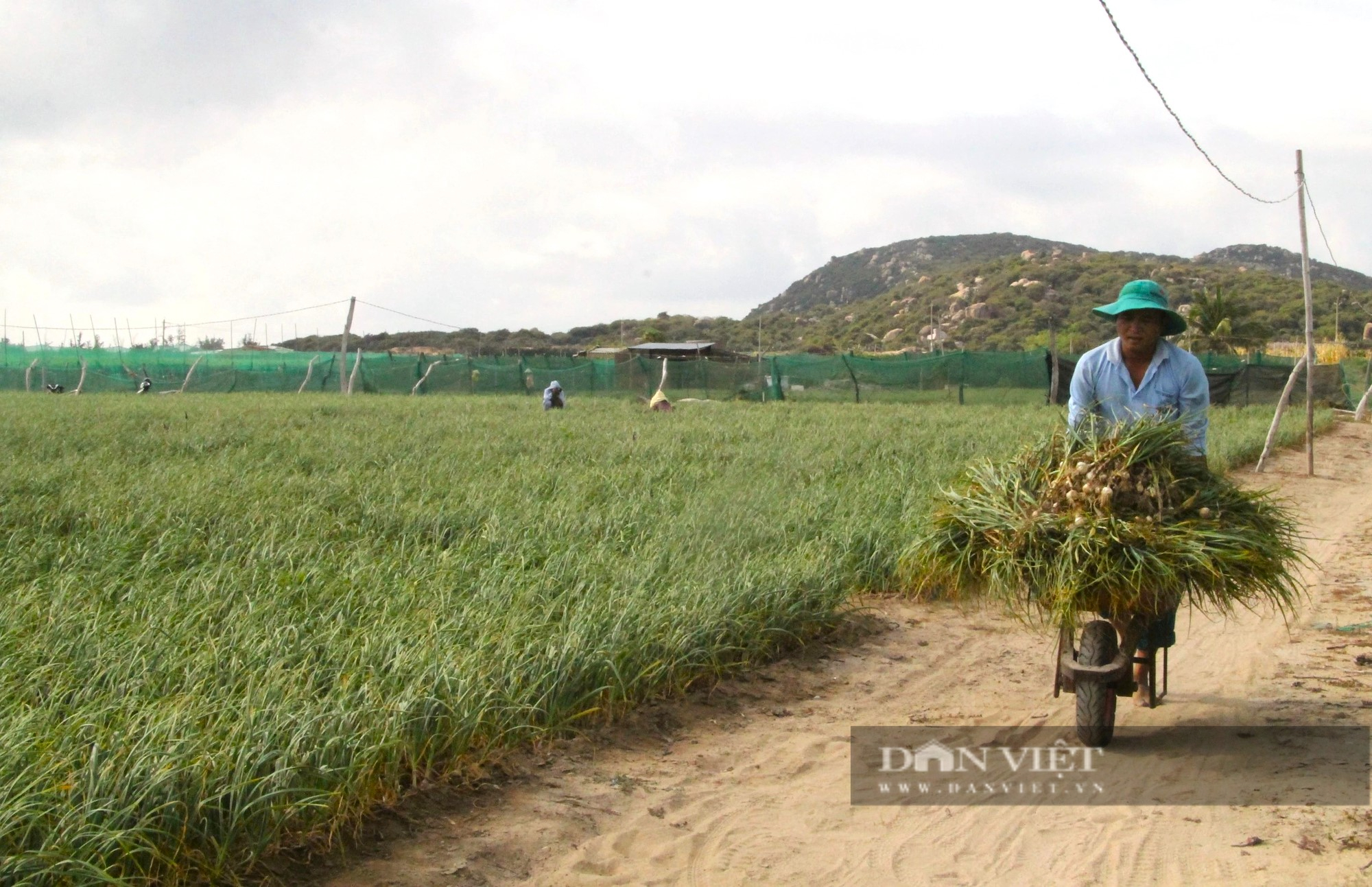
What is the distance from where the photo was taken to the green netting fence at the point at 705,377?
28.0 m

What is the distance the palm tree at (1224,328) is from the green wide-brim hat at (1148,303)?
38.6 metres

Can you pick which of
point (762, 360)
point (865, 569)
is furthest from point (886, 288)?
point (865, 569)

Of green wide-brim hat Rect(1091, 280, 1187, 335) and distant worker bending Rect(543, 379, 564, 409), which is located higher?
green wide-brim hat Rect(1091, 280, 1187, 335)

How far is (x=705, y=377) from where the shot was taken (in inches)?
1203

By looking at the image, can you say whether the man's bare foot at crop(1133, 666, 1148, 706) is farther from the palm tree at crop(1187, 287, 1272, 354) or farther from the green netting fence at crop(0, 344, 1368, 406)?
the palm tree at crop(1187, 287, 1272, 354)

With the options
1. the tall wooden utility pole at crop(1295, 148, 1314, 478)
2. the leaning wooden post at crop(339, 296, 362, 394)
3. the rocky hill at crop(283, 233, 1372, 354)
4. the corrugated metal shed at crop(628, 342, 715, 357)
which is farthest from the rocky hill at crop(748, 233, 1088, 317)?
the tall wooden utility pole at crop(1295, 148, 1314, 478)

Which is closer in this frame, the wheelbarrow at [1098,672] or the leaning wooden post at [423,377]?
the wheelbarrow at [1098,672]

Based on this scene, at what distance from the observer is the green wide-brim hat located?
476 cm

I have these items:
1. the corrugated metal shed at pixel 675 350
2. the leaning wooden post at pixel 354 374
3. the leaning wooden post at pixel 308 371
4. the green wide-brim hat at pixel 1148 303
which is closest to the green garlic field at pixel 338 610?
the green wide-brim hat at pixel 1148 303

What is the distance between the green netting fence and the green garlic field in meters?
17.6

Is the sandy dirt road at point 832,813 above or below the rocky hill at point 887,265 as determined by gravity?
below

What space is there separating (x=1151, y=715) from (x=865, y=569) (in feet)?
7.89

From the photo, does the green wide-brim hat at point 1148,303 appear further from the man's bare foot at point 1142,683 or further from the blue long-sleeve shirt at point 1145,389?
the man's bare foot at point 1142,683

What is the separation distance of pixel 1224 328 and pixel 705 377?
2086 centimetres
